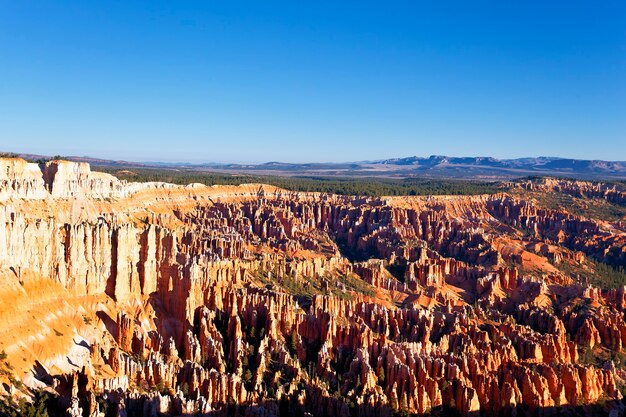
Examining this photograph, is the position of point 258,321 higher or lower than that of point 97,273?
lower

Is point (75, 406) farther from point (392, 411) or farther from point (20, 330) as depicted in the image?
point (392, 411)

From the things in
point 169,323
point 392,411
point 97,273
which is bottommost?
point 392,411

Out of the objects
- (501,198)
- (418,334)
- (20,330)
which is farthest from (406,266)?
(501,198)

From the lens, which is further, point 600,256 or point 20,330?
point 600,256

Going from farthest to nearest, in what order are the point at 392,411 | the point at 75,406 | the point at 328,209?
the point at 328,209 → the point at 392,411 → the point at 75,406

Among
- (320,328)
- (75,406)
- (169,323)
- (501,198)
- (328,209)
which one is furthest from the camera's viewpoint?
(501,198)

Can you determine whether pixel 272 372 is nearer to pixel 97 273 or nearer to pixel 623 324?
pixel 97 273
